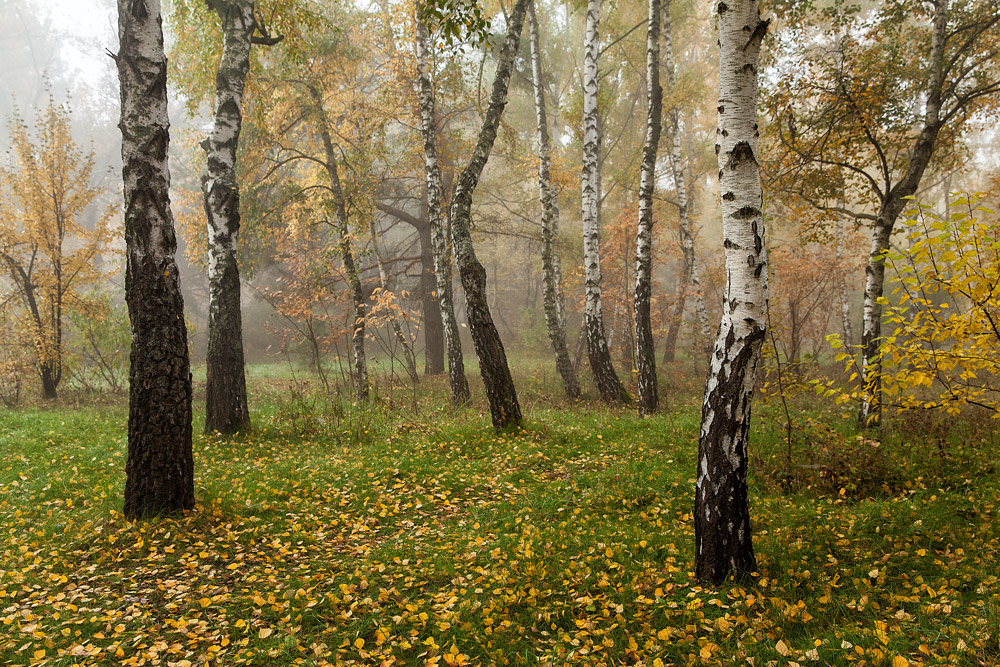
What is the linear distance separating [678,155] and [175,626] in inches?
645

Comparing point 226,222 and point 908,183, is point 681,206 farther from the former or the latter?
point 226,222

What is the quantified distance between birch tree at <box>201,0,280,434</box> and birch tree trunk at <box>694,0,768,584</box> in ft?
24.2

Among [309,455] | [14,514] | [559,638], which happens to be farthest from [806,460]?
[14,514]

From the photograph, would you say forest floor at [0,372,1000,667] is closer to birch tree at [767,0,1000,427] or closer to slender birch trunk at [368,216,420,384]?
birch tree at [767,0,1000,427]

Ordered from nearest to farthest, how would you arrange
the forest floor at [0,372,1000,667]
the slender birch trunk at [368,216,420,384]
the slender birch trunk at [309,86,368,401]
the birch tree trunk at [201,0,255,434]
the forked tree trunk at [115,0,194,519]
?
the forest floor at [0,372,1000,667] → the forked tree trunk at [115,0,194,519] → the birch tree trunk at [201,0,255,434] → the slender birch trunk at [368,216,420,384] → the slender birch trunk at [309,86,368,401]

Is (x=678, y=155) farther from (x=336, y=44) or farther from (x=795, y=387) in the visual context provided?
(x=795, y=387)

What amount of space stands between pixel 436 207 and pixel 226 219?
4.67 metres

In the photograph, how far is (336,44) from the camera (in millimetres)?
14000

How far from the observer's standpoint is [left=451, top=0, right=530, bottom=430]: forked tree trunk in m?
8.40

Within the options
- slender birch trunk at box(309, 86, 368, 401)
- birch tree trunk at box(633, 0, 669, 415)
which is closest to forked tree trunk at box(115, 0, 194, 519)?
birch tree trunk at box(633, 0, 669, 415)

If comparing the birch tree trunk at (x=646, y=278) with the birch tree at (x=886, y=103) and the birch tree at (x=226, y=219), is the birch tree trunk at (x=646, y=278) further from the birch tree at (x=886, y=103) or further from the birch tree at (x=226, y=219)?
the birch tree at (x=226, y=219)

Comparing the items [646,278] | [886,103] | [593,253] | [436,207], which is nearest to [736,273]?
[646,278]

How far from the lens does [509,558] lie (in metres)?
4.69

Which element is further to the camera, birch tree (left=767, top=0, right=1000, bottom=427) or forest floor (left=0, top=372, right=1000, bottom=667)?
birch tree (left=767, top=0, right=1000, bottom=427)
